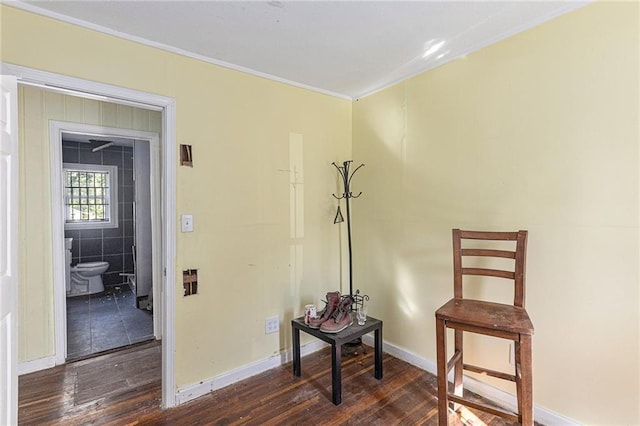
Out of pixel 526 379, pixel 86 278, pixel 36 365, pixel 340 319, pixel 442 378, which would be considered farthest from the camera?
pixel 86 278

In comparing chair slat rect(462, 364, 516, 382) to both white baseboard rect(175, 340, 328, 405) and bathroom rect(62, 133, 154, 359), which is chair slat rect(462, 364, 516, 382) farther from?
bathroom rect(62, 133, 154, 359)

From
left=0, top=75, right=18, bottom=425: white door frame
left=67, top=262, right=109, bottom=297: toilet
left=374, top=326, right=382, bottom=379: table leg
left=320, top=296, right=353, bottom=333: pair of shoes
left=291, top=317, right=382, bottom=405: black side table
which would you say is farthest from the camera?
left=67, top=262, right=109, bottom=297: toilet

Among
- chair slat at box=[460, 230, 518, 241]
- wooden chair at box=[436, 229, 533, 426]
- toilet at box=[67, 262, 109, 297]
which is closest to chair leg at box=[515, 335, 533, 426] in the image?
wooden chair at box=[436, 229, 533, 426]

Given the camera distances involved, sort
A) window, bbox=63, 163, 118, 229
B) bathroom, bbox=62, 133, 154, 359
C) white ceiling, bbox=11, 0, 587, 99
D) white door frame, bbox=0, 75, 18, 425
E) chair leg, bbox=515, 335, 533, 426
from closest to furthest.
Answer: white door frame, bbox=0, 75, 18, 425 → chair leg, bbox=515, 335, 533, 426 → white ceiling, bbox=11, 0, 587, 99 → bathroom, bbox=62, 133, 154, 359 → window, bbox=63, 163, 118, 229

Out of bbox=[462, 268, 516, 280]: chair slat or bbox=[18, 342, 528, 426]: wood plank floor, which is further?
bbox=[18, 342, 528, 426]: wood plank floor

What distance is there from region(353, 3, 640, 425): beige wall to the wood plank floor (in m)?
0.43

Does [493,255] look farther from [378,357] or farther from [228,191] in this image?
[228,191]

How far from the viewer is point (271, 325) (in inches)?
96.1

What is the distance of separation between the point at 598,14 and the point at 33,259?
400cm

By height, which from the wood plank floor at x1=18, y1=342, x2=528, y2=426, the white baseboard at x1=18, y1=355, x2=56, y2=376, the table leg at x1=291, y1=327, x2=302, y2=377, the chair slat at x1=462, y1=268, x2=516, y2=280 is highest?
the chair slat at x1=462, y1=268, x2=516, y2=280

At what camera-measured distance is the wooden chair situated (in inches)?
55.9

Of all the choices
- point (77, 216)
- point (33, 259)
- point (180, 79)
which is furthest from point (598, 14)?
point (77, 216)

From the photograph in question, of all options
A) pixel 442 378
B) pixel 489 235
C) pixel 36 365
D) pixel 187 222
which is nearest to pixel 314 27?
pixel 187 222

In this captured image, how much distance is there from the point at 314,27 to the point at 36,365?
323 cm
